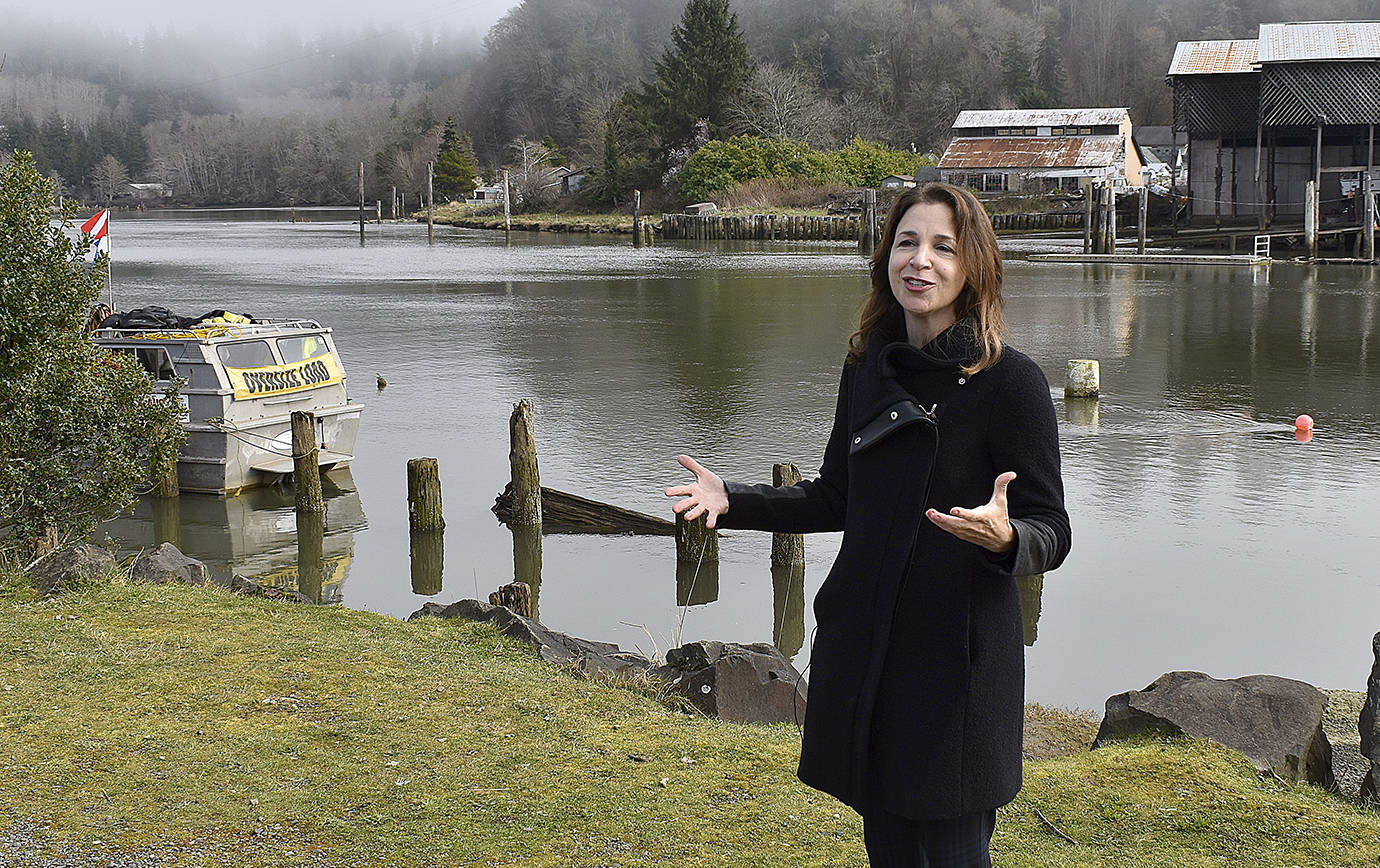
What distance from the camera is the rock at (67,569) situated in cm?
821

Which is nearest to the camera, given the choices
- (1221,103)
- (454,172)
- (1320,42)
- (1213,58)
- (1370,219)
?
(1370,219)

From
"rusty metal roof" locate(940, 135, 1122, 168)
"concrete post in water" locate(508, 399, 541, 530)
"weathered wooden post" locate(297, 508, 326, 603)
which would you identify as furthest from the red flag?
"rusty metal roof" locate(940, 135, 1122, 168)

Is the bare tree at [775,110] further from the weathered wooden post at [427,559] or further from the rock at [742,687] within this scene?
the rock at [742,687]

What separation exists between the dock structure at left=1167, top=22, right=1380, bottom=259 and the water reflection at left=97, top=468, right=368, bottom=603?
42866mm

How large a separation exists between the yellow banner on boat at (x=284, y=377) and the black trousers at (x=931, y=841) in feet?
43.4

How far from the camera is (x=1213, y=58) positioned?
55875 millimetres

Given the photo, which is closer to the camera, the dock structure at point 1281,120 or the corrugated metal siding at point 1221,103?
the dock structure at point 1281,120

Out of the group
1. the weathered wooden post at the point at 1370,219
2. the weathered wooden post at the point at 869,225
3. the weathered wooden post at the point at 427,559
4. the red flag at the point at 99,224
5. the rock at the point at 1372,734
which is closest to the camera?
the rock at the point at 1372,734

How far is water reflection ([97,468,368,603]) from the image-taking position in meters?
12.7

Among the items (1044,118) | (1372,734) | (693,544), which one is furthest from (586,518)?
(1044,118)

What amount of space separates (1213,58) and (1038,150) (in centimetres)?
2072

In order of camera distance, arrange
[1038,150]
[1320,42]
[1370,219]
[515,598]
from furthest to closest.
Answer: [1038,150]
[1320,42]
[1370,219]
[515,598]

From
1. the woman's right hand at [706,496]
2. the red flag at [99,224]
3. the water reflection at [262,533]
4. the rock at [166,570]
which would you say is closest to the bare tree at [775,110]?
the red flag at [99,224]

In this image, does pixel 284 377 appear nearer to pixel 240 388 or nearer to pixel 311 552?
pixel 240 388
